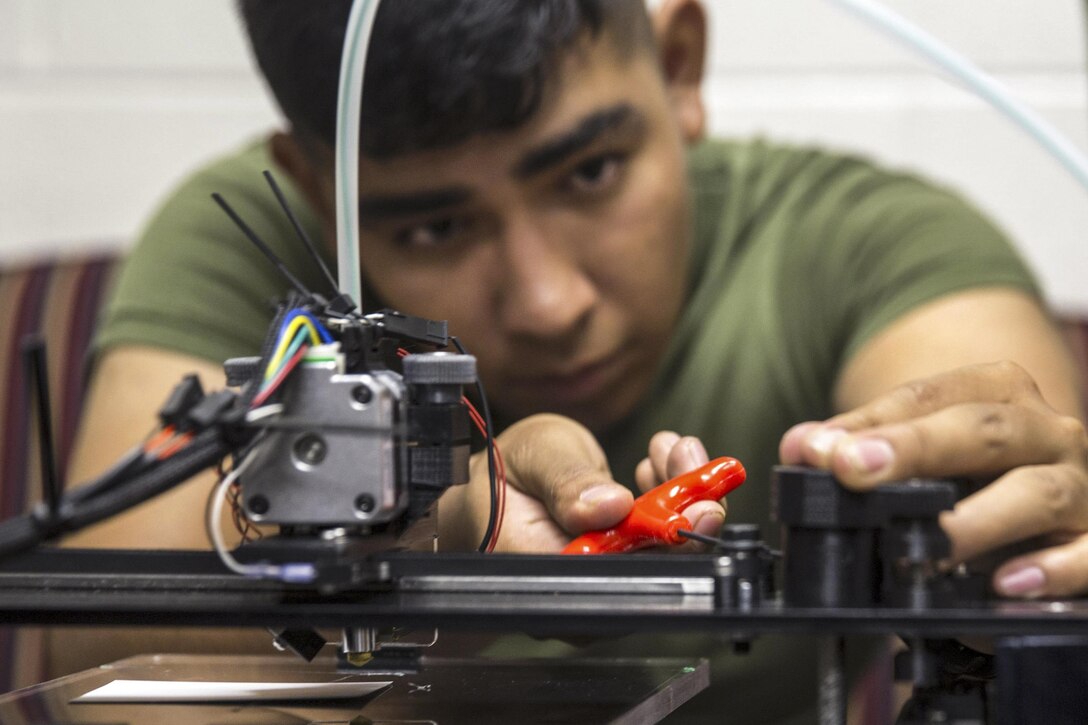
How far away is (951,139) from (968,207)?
0.71 feet

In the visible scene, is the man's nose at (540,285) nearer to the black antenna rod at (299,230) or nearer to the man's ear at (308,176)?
the man's ear at (308,176)

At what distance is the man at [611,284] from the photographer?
1.87 feet

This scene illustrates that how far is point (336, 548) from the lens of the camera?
42cm

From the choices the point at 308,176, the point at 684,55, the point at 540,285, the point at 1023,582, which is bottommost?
the point at 1023,582

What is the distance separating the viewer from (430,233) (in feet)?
3.05

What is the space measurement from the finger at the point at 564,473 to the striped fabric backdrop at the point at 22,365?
0.78m

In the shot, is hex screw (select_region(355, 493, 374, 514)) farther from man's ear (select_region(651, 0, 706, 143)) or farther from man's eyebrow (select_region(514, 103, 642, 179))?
man's ear (select_region(651, 0, 706, 143))

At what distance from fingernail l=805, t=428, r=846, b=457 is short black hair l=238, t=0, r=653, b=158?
1.69ft

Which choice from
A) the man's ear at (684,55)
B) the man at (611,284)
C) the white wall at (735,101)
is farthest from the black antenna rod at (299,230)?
the white wall at (735,101)

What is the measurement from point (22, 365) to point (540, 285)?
618mm

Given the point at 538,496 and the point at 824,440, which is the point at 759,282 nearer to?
the point at 538,496

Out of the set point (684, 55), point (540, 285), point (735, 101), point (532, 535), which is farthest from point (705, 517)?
point (735, 101)

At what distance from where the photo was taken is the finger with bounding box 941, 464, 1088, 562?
455mm

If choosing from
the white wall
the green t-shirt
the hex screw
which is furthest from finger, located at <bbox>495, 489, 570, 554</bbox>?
the white wall
